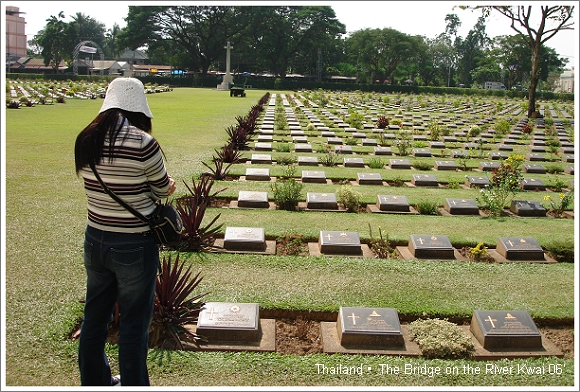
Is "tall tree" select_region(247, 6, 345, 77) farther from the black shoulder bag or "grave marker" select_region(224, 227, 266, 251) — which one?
the black shoulder bag

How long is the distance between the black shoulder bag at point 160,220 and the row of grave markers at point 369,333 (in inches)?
50.1

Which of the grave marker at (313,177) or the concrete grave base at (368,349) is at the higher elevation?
the grave marker at (313,177)

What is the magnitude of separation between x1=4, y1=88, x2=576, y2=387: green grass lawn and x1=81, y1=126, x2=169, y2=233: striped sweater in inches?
47.2

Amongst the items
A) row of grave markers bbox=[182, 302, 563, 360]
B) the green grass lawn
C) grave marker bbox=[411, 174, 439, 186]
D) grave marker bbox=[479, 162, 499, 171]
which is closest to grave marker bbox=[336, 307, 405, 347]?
row of grave markers bbox=[182, 302, 563, 360]

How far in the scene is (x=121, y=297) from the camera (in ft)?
8.61

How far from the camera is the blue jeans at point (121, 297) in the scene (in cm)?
257

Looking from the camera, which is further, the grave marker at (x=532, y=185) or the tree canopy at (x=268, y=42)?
the tree canopy at (x=268, y=42)

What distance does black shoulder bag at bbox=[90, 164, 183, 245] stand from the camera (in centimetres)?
255

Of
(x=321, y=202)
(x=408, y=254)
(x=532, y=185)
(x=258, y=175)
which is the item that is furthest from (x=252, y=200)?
(x=532, y=185)

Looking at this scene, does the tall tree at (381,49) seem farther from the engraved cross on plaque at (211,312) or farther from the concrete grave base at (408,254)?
the engraved cross on plaque at (211,312)

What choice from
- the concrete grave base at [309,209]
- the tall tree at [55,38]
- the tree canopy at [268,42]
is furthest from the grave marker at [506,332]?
the tall tree at [55,38]

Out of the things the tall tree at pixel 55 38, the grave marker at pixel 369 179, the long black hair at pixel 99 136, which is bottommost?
the grave marker at pixel 369 179

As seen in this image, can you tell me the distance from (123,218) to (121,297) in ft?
1.36

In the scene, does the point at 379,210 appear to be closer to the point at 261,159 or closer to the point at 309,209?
the point at 309,209
